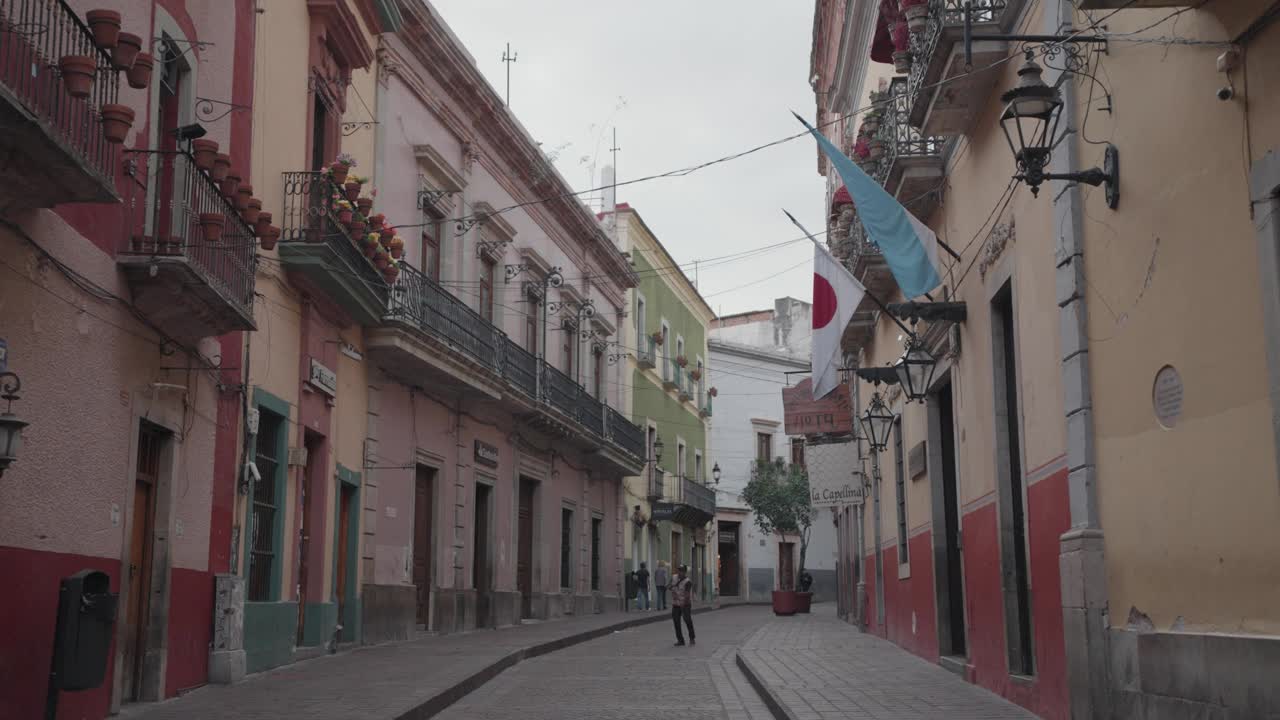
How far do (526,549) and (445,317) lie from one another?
8.13 metres

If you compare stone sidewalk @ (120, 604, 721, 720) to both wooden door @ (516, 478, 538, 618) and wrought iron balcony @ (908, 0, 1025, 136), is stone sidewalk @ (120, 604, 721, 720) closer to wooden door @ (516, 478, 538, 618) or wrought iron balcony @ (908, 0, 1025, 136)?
wrought iron balcony @ (908, 0, 1025, 136)

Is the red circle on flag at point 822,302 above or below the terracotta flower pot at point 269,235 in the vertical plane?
below

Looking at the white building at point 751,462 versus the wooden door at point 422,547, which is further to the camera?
the white building at point 751,462

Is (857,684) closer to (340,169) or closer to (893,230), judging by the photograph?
(893,230)

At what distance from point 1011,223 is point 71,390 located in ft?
23.1

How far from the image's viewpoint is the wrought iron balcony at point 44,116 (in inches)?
285

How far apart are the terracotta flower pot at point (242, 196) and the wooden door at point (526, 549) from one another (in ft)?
49.2

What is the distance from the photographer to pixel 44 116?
7.43 m

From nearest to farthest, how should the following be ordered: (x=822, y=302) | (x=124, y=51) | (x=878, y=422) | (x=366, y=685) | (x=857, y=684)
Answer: (x=124, y=51), (x=366, y=685), (x=857, y=684), (x=822, y=302), (x=878, y=422)

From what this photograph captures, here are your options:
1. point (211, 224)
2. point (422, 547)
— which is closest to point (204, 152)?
point (211, 224)

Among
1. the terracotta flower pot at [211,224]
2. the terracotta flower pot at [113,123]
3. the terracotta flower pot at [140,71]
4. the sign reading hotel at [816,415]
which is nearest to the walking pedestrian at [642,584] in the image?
the sign reading hotel at [816,415]

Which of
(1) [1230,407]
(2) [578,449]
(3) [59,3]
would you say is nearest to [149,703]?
(3) [59,3]

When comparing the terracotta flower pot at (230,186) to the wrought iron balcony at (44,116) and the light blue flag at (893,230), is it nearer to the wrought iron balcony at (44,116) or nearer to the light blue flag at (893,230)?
the wrought iron balcony at (44,116)

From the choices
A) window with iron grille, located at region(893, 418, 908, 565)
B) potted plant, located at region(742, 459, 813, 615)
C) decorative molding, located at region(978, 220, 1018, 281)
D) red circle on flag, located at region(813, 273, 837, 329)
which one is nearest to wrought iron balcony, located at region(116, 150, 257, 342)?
red circle on flag, located at region(813, 273, 837, 329)
